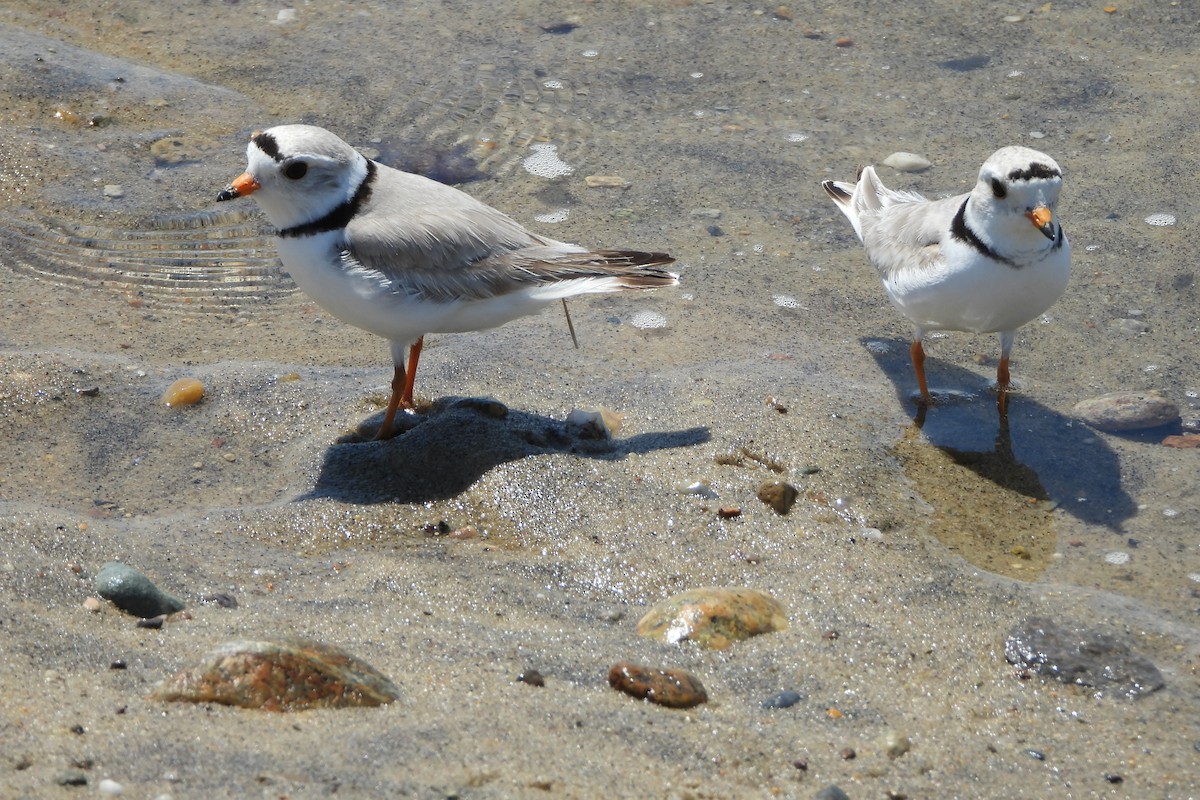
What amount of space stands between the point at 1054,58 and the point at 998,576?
4927mm

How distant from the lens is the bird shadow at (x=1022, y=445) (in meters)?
4.70

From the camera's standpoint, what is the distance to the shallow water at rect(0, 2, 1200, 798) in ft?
10.1

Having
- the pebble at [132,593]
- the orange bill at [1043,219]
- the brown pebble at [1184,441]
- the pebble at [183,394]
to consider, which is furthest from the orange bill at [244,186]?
the brown pebble at [1184,441]

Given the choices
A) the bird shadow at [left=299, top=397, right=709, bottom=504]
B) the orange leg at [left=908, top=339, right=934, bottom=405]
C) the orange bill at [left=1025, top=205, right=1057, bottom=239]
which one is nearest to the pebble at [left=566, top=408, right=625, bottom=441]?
the bird shadow at [left=299, top=397, right=709, bottom=504]

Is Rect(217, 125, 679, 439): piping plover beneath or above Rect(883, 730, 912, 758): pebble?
above

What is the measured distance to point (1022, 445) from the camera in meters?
5.04

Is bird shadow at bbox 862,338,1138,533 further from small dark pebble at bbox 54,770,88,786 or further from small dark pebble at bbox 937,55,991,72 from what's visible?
small dark pebble at bbox 54,770,88,786

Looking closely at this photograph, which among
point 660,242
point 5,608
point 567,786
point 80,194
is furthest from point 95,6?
point 567,786

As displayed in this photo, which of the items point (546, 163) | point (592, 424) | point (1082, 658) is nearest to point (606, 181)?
point (546, 163)

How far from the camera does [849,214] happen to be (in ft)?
19.8

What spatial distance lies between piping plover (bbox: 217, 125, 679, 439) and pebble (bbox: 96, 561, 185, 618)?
1384 mm

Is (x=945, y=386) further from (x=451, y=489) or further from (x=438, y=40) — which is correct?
(x=438, y=40)

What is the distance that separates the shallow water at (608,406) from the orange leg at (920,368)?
3.4 inches

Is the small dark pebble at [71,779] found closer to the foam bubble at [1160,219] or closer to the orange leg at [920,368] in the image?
the orange leg at [920,368]
